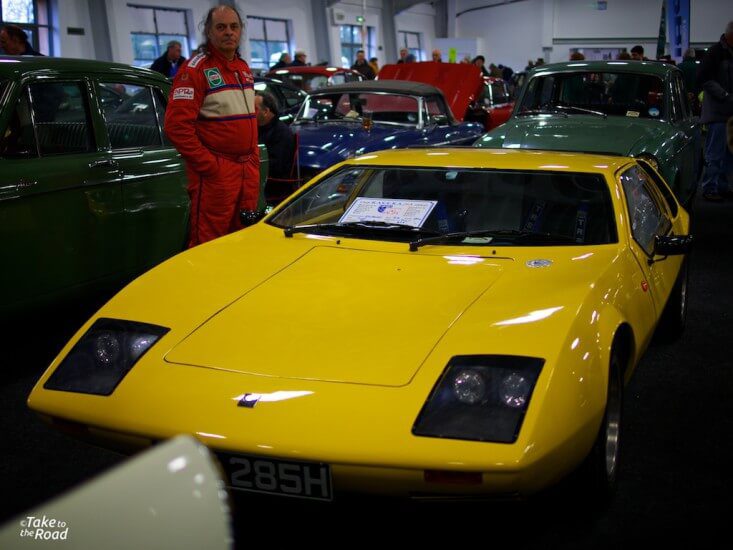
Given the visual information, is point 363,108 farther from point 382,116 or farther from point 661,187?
point 661,187

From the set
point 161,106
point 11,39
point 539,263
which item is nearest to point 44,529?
point 539,263

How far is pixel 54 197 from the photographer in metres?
4.27

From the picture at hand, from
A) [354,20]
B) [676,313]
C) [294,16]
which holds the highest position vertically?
[294,16]

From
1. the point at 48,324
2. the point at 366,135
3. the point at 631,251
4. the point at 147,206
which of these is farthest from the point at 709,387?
the point at 366,135

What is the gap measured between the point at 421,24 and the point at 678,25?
17448mm

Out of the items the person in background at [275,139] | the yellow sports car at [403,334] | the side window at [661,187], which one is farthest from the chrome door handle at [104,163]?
the side window at [661,187]

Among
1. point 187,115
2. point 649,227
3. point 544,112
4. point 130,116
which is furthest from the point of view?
point 544,112

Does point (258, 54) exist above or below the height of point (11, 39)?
below

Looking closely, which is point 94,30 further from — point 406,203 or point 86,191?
point 406,203

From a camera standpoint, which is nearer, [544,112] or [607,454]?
[607,454]

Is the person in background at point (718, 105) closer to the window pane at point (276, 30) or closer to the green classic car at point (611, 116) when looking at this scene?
the green classic car at point (611, 116)

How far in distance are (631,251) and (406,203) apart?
3.05 ft

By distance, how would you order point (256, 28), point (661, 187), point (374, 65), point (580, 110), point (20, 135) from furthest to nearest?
point (256, 28), point (374, 65), point (580, 110), point (661, 187), point (20, 135)

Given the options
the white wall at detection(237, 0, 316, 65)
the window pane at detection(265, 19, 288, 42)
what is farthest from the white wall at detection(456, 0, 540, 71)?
the window pane at detection(265, 19, 288, 42)
